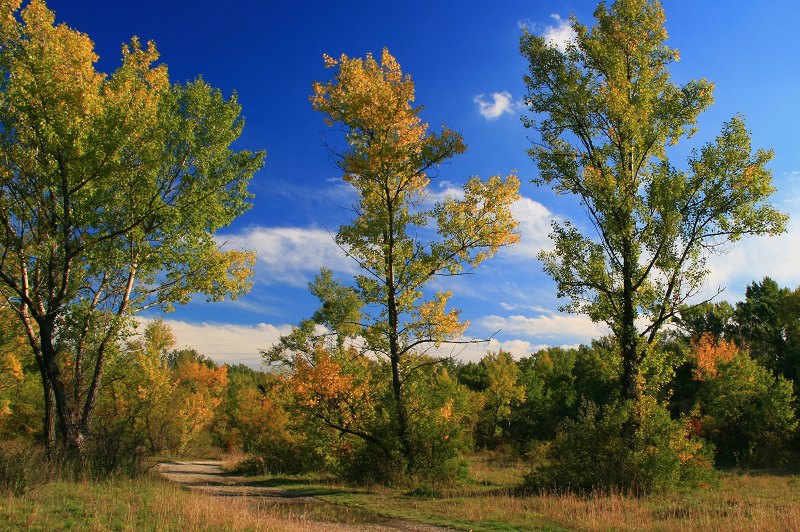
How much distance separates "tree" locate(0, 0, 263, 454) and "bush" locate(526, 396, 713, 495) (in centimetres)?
1197

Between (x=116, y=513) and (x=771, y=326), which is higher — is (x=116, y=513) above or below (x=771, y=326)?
below

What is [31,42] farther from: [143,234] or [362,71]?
[362,71]

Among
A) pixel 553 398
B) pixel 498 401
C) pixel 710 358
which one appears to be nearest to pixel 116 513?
pixel 710 358

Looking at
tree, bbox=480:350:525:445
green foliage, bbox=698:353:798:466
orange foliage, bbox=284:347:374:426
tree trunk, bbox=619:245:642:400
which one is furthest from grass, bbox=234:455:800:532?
tree, bbox=480:350:525:445

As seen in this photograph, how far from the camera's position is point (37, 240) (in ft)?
42.0

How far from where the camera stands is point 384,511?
11.1 meters

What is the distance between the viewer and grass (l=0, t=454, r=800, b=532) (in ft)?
24.7

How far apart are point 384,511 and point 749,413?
3565 centimetres

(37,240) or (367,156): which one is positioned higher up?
(367,156)

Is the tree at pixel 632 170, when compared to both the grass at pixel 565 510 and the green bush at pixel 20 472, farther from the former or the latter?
the green bush at pixel 20 472

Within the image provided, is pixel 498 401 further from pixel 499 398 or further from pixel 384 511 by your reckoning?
pixel 384 511

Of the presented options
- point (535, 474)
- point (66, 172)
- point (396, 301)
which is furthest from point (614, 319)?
point (66, 172)

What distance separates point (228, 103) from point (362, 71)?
4.34 m

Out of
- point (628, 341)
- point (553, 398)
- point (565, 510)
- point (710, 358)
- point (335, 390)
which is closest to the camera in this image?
point (565, 510)
